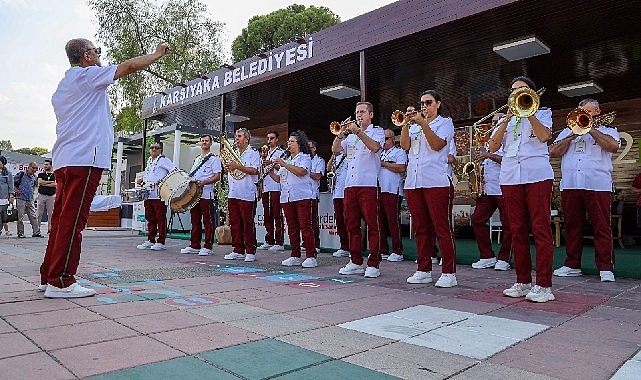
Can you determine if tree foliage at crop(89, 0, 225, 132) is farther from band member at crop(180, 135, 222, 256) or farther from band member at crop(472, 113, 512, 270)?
band member at crop(472, 113, 512, 270)

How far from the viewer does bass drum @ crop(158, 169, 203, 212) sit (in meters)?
7.45

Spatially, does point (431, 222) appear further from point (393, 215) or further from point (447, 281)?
point (393, 215)

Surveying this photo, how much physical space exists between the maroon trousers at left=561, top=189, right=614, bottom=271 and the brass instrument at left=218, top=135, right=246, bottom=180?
4371 millimetres

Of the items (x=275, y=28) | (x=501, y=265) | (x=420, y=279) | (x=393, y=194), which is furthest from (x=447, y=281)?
(x=275, y=28)

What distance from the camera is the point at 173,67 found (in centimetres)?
2603

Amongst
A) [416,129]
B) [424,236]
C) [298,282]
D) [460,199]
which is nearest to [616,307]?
[424,236]

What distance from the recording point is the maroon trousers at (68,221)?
3.76m

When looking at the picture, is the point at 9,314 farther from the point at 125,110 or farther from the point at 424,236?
the point at 125,110

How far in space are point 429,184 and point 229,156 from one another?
145 inches

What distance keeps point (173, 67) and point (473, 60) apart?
69.5ft

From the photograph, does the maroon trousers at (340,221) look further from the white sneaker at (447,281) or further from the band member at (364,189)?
the white sneaker at (447,281)

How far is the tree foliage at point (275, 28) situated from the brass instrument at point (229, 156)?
2466 centimetres

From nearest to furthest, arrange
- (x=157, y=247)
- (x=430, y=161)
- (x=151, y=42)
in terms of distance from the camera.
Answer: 1. (x=430, y=161)
2. (x=157, y=247)
3. (x=151, y=42)

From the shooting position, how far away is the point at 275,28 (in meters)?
31.5
